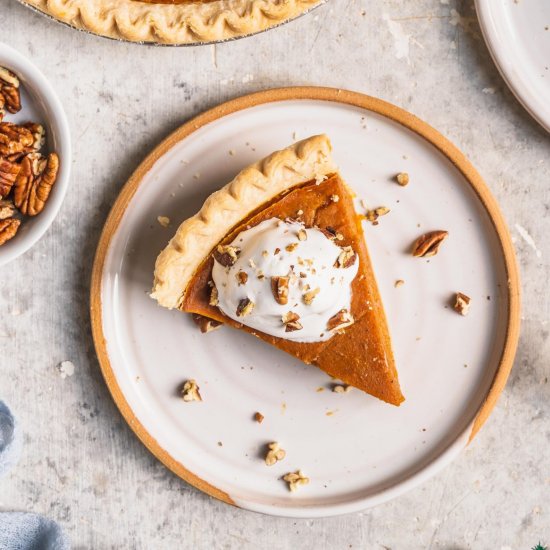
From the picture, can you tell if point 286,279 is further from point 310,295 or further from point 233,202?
point 233,202

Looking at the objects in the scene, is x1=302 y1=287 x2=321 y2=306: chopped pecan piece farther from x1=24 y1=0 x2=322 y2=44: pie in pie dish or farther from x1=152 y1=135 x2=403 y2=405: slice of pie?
x1=24 y1=0 x2=322 y2=44: pie in pie dish

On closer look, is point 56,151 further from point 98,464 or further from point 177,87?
point 98,464

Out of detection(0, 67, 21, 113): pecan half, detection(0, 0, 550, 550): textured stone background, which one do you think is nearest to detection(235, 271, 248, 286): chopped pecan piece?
detection(0, 0, 550, 550): textured stone background

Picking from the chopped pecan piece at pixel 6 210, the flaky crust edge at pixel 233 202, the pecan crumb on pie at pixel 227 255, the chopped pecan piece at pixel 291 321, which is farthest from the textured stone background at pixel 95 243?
the chopped pecan piece at pixel 291 321

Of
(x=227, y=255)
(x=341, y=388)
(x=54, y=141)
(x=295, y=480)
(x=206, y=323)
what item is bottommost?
(x=295, y=480)

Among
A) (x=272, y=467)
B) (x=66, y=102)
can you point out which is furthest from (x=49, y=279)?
(x=272, y=467)

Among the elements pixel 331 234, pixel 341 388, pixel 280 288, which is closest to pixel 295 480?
pixel 341 388
